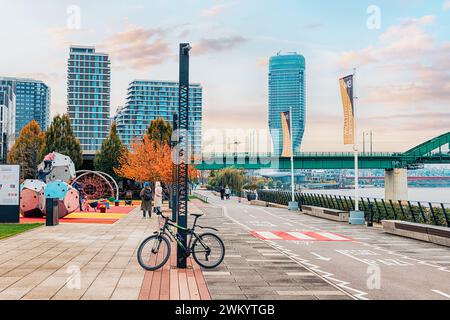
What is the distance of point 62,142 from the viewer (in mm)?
70812

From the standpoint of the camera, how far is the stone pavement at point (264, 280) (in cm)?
885

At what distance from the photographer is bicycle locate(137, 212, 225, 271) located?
11.0m

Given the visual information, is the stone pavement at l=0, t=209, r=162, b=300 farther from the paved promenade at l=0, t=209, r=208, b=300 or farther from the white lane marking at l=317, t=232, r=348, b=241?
the white lane marking at l=317, t=232, r=348, b=241

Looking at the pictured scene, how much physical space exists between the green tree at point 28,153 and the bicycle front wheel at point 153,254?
226 ft

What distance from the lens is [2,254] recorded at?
13.3m

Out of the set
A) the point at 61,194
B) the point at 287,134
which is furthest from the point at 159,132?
the point at 61,194

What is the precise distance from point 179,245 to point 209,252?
74cm

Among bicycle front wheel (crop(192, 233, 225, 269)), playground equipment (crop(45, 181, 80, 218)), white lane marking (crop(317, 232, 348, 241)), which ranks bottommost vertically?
white lane marking (crop(317, 232, 348, 241))

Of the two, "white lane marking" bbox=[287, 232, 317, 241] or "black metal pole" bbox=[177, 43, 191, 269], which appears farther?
"white lane marking" bbox=[287, 232, 317, 241]

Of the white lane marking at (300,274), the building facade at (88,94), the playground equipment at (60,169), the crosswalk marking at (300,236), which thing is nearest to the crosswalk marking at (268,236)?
the crosswalk marking at (300,236)

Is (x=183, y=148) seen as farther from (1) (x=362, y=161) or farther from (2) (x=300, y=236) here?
(1) (x=362, y=161)

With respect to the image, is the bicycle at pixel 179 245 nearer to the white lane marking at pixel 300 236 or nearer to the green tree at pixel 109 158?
the white lane marking at pixel 300 236

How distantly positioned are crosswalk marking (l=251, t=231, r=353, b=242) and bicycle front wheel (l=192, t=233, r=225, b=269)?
7610mm

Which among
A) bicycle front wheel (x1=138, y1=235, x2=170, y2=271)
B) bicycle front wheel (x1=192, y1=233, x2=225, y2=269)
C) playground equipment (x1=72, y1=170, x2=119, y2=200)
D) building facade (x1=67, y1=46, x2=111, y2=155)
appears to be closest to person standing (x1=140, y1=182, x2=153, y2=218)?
playground equipment (x1=72, y1=170, x2=119, y2=200)
